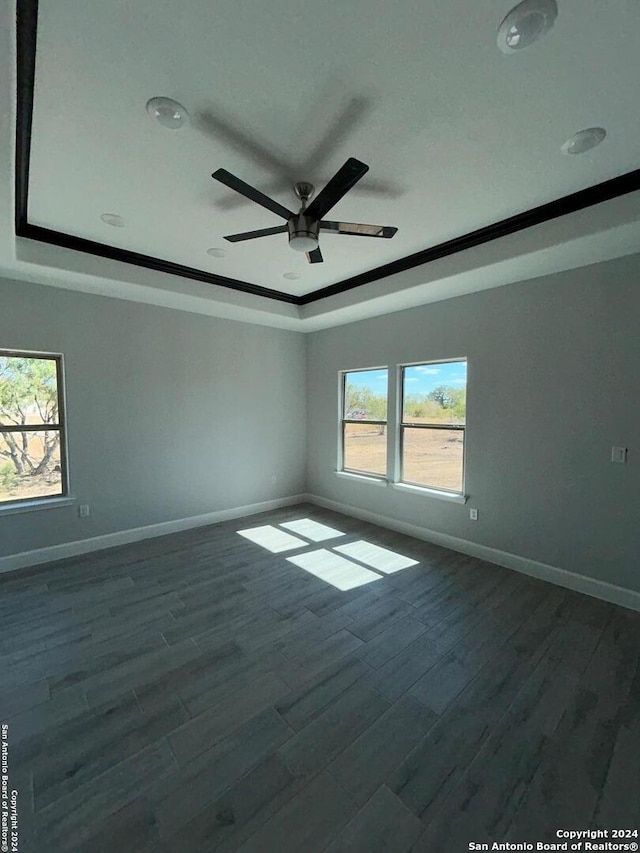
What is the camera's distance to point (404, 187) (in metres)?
2.33

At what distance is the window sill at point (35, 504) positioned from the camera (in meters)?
3.23

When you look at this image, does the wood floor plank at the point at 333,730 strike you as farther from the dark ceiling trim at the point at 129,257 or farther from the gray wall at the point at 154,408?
the dark ceiling trim at the point at 129,257

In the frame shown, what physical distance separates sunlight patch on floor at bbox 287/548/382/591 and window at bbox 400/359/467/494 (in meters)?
1.39

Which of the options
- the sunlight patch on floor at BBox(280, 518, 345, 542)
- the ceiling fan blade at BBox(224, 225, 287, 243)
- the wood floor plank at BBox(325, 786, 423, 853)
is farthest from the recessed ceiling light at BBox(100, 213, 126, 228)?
the wood floor plank at BBox(325, 786, 423, 853)

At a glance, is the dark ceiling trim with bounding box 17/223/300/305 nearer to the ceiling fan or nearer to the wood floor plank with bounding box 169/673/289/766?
the ceiling fan

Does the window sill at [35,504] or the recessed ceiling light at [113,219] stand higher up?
the recessed ceiling light at [113,219]

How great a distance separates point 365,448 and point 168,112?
3893 mm

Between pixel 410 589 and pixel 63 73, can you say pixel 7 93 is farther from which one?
pixel 410 589

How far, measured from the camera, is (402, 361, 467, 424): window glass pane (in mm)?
3740

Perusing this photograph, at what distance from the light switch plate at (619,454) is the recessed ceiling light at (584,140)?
208 cm

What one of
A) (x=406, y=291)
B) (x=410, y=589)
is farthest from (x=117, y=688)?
(x=406, y=291)

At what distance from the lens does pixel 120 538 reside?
3.83 meters

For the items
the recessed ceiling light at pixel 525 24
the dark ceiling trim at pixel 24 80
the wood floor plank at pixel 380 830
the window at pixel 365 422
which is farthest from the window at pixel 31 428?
the recessed ceiling light at pixel 525 24

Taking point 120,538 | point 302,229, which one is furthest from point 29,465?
point 302,229
